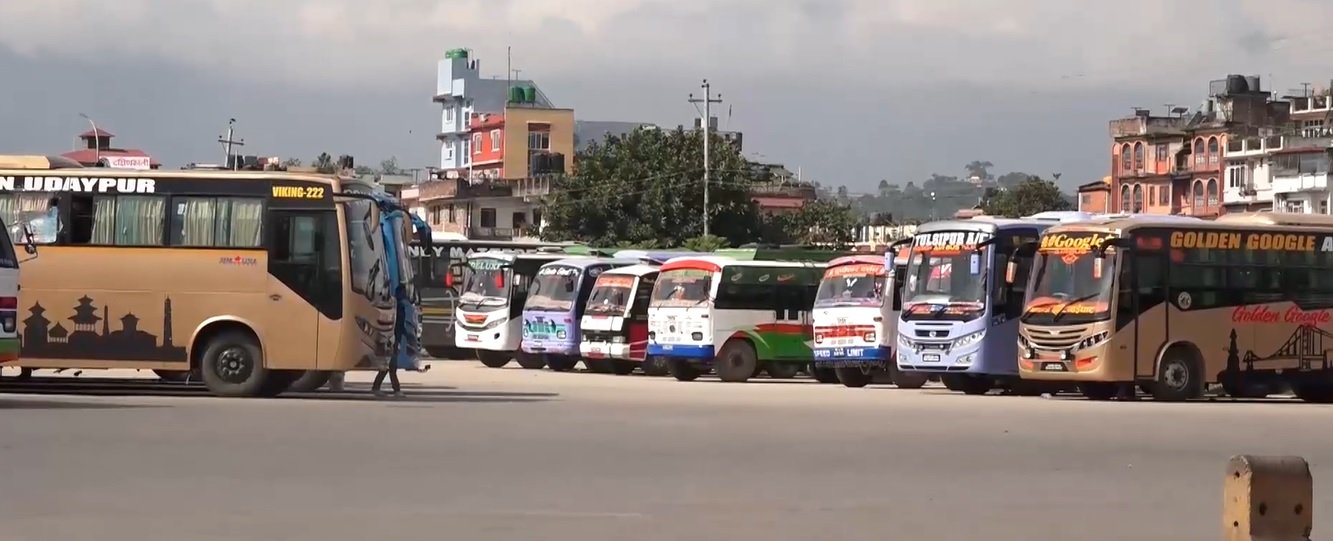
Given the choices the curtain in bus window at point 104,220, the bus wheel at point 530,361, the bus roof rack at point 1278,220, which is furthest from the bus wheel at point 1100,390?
the bus wheel at point 530,361

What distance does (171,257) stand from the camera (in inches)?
984

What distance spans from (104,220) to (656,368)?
19.3 m

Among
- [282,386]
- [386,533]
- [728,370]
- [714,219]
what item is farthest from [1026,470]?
[714,219]

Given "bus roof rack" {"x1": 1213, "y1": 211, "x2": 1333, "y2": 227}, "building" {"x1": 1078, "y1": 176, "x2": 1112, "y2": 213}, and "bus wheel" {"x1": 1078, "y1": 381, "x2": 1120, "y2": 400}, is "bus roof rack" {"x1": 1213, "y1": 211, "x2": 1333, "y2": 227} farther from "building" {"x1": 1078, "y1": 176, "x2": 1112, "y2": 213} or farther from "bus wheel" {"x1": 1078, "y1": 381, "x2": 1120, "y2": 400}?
"building" {"x1": 1078, "y1": 176, "x2": 1112, "y2": 213}

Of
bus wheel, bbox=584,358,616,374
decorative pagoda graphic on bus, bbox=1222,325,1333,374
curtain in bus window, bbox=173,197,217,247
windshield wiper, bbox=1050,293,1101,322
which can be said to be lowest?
bus wheel, bbox=584,358,616,374

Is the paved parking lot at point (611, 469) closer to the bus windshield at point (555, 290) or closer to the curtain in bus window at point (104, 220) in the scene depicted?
the curtain in bus window at point (104, 220)

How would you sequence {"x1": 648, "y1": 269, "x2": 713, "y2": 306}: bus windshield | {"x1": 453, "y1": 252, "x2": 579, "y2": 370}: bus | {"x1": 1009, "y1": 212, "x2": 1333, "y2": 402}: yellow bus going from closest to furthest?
{"x1": 1009, "y1": 212, "x2": 1333, "y2": 402}: yellow bus, {"x1": 648, "y1": 269, "x2": 713, "y2": 306}: bus windshield, {"x1": 453, "y1": 252, "x2": 579, "y2": 370}: bus

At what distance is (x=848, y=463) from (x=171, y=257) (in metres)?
12.4

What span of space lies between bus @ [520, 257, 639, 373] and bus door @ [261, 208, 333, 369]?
18.2 meters

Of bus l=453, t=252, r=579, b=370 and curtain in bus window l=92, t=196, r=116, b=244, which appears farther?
bus l=453, t=252, r=579, b=370

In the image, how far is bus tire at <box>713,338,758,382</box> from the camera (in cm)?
3862

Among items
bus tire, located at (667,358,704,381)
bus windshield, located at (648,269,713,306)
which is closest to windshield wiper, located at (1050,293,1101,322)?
bus windshield, located at (648,269,713,306)

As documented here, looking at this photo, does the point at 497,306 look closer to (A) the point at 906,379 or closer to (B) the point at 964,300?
(A) the point at 906,379

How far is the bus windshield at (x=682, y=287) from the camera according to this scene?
39.0 m
